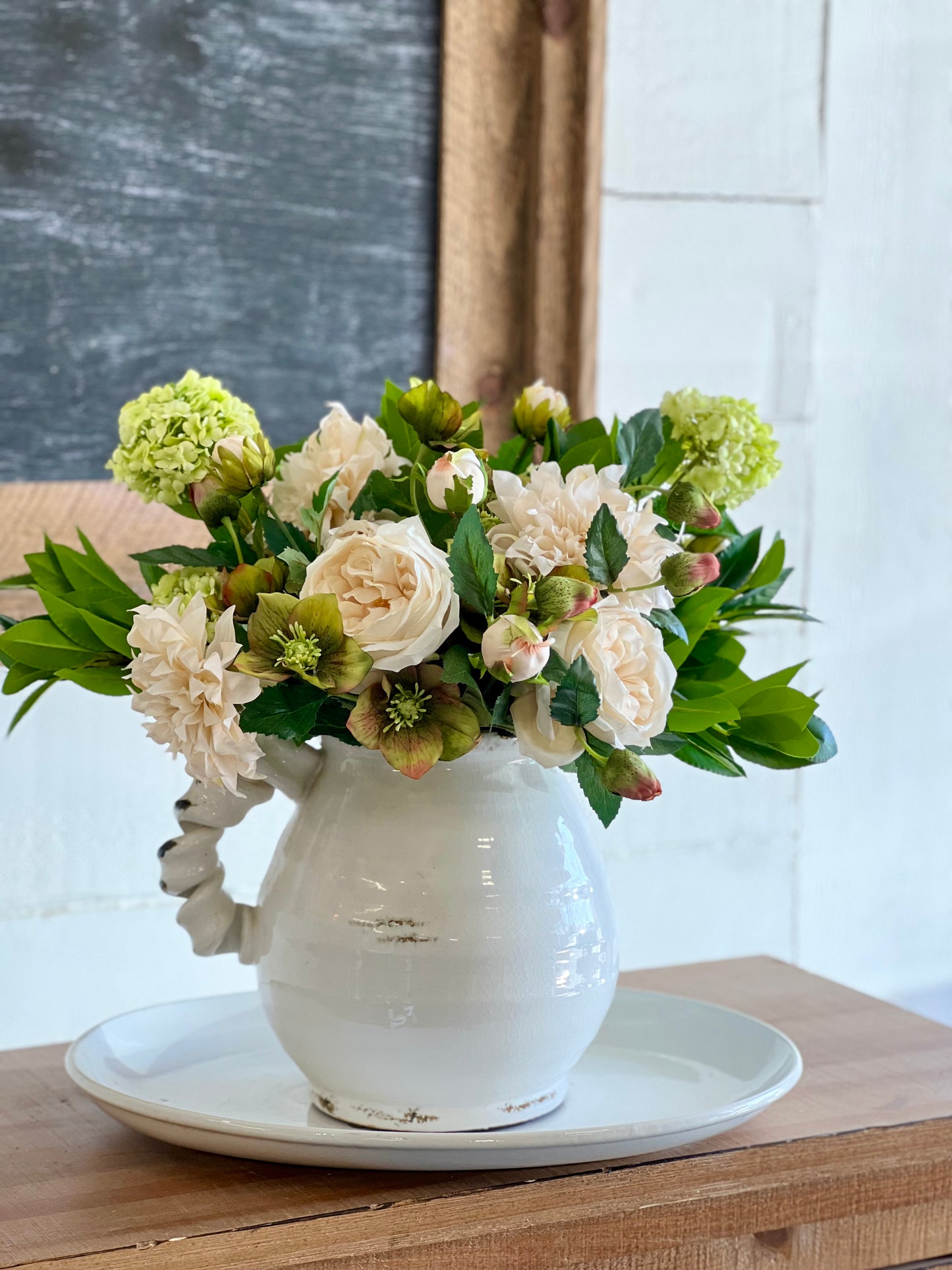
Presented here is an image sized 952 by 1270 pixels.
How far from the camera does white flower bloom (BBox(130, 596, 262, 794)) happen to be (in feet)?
2.00

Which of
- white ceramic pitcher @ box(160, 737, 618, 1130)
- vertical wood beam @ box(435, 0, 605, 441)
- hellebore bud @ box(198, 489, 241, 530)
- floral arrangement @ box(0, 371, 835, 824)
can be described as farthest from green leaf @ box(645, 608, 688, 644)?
vertical wood beam @ box(435, 0, 605, 441)

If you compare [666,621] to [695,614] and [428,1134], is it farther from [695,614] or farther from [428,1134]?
[428,1134]

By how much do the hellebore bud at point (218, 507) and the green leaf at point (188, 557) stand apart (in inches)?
0.6

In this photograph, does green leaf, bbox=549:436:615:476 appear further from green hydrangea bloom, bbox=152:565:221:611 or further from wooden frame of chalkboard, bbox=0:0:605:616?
wooden frame of chalkboard, bbox=0:0:605:616

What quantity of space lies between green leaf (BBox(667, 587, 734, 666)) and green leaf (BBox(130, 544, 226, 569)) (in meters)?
0.23

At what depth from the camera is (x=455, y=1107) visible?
2.34 ft

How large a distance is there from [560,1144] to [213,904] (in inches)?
8.4

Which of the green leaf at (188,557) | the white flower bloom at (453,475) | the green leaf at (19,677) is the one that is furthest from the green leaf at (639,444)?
the green leaf at (19,677)

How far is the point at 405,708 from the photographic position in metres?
0.63

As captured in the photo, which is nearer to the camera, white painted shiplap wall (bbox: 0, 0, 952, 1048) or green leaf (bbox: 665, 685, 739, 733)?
green leaf (bbox: 665, 685, 739, 733)

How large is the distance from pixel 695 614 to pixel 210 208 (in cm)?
65

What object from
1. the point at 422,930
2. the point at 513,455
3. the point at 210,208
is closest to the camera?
the point at 422,930

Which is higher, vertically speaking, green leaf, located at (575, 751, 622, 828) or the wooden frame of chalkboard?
the wooden frame of chalkboard

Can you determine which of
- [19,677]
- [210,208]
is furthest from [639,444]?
[210,208]
